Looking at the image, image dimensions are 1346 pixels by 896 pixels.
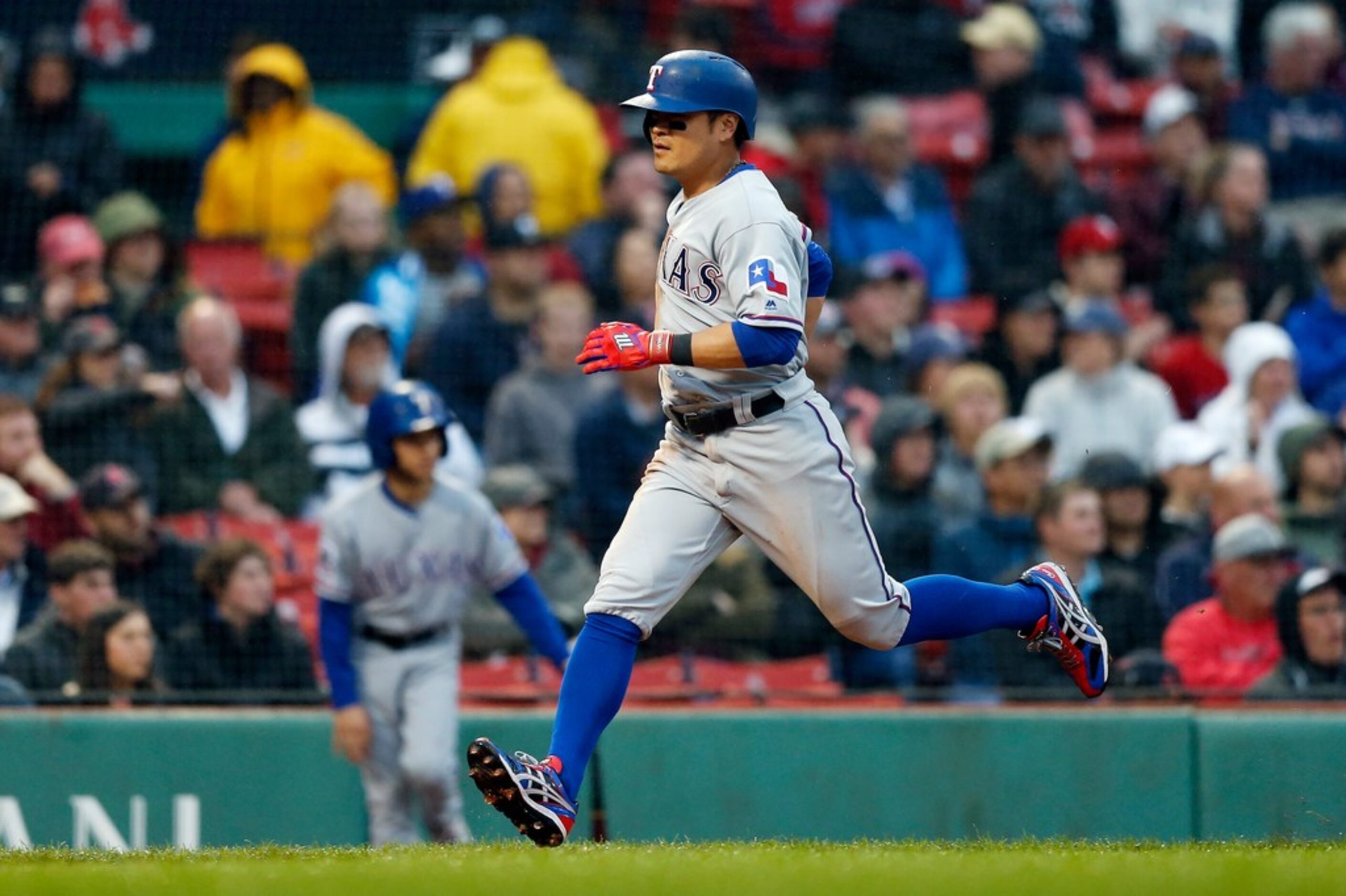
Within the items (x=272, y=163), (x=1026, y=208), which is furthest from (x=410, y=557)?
(x=1026, y=208)

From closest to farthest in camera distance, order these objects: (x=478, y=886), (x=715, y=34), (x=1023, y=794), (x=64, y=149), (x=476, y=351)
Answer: (x=478, y=886) → (x=1023, y=794) → (x=476, y=351) → (x=64, y=149) → (x=715, y=34)

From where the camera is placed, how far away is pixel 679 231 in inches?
205

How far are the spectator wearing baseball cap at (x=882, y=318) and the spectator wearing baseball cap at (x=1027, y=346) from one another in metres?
0.38

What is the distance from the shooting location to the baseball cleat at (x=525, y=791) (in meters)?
4.89

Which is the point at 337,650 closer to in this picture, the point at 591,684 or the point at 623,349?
the point at 591,684

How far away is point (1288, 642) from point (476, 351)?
3535 millimetres

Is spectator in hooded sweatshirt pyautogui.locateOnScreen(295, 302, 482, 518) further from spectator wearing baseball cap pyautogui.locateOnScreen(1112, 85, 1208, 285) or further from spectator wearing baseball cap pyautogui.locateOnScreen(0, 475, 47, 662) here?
spectator wearing baseball cap pyautogui.locateOnScreen(1112, 85, 1208, 285)

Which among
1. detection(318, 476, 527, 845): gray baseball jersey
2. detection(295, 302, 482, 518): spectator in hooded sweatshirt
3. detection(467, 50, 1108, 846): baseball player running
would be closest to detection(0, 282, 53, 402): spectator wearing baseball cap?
detection(295, 302, 482, 518): spectator in hooded sweatshirt

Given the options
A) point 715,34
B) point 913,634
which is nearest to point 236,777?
point 913,634

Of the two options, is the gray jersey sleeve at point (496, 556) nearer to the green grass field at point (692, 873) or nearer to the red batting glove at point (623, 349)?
the green grass field at point (692, 873)

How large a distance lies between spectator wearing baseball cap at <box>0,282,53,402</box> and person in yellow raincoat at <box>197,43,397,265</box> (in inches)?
51.9

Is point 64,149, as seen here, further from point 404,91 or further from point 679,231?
point 679,231

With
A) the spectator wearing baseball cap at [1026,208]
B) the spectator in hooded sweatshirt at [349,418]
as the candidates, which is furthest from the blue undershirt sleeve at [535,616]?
the spectator wearing baseball cap at [1026,208]

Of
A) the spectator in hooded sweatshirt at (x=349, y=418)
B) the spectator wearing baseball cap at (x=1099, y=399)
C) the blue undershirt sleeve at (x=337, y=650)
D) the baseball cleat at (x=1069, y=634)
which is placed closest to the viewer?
the baseball cleat at (x=1069, y=634)
